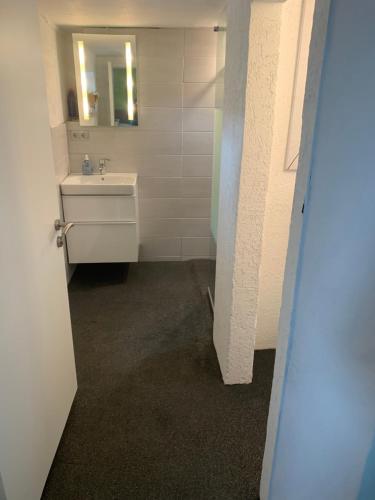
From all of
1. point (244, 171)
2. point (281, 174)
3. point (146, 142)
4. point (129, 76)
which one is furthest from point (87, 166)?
point (244, 171)

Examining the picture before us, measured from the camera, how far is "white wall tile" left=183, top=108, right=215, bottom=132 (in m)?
3.20

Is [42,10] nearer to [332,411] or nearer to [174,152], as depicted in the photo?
[174,152]

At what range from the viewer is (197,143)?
330cm

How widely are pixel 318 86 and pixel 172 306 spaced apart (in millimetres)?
2228

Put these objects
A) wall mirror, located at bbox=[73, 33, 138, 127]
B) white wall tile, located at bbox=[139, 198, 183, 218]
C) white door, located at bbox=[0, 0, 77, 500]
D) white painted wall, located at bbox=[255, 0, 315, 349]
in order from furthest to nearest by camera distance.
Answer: white wall tile, located at bbox=[139, 198, 183, 218] → wall mirror, located at bbox=[73, 33, 138, 127] → white painted wall, located at bbox=[255, 0, 315, 349] → white door, located at bbox=[0, 0, 77, 500]

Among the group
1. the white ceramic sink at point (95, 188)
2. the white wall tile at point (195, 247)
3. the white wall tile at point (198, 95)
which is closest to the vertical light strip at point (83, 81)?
the white ceramic sink at point (95, 188)

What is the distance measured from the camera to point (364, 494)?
3.24ft

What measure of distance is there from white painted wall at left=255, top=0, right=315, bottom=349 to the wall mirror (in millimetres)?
1614

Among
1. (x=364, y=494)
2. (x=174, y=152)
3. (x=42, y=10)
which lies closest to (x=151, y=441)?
A: (x=364, y=494)

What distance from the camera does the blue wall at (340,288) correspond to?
2.57 ft

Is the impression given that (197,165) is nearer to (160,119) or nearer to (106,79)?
(160,119)

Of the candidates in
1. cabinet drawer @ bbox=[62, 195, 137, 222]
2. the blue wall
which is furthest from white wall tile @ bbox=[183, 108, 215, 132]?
the blue wall

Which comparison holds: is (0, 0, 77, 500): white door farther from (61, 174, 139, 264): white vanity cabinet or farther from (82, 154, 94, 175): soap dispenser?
(82, 154, 94, 175): soap dispenser

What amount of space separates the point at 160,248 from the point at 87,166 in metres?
1.01
